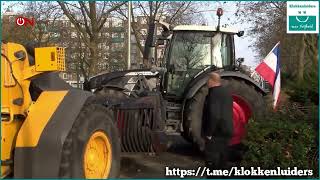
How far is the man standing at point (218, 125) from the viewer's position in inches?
270

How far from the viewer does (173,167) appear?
8.01 metres

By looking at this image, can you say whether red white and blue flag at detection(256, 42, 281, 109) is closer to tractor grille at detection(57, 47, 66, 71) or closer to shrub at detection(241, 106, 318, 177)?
shrub at detection(241, 106, 318, 177)

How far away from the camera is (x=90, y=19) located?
1032 inches

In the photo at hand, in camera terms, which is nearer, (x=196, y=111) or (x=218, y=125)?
(x=218, y=125)

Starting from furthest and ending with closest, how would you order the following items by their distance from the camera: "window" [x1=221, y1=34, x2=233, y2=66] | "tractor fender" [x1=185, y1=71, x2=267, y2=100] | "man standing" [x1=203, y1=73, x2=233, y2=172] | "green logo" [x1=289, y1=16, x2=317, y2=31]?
"window" [x1=221, y1=34, x2=233, y2=66], "tractor fender" [x1=185, y1=71, x2=267, y2=100], "man standing" [x1=203, y1=73, x2=233, y2=172], "green logo" [x1=289, y1=16, x2=317, y2=31]

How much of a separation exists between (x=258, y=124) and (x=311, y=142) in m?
0.75


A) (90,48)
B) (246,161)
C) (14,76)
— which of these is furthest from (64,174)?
(90,48)

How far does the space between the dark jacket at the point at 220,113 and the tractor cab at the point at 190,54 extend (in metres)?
2.58

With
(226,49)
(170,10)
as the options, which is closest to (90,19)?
(170,10)

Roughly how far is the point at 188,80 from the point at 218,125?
2.81m

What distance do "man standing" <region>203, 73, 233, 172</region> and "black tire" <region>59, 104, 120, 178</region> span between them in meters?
1.33

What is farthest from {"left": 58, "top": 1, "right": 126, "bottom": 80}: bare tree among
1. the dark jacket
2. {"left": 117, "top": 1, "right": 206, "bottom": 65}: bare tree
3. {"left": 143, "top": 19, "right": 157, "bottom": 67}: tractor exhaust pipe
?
the dark jacket

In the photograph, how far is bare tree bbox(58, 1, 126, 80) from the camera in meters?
25.8

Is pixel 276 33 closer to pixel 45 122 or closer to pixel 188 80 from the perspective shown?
pixel 188 80
